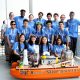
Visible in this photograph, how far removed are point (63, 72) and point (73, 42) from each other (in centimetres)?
244

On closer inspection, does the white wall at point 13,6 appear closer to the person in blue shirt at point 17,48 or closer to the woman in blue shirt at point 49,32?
the woman in blue shirt at point 49,32

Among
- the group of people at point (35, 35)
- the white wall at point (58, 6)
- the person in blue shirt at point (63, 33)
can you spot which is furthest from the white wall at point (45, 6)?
the person in blue shirt at point (63, 33)

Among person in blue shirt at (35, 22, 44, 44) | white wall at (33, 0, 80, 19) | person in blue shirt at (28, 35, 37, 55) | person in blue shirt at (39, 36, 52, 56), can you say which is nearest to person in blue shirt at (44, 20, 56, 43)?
person in blue shirt at (35, 22, 44, 44)

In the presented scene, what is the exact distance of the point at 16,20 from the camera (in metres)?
8.62

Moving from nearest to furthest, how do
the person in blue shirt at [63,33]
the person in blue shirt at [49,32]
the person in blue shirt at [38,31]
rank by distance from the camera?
the person in blue shirt at [38,31]
the person in blue shirt at [49,32]
the person in blue shirt at [63,33]

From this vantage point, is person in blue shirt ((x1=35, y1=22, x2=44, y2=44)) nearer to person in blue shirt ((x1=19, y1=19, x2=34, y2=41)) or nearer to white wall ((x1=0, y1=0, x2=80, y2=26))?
person in blue shirt ((x1=19, y1=19, x2=34, y2=41))

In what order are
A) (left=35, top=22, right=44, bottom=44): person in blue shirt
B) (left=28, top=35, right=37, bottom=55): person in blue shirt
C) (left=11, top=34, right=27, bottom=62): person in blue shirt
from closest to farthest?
(left=28, top=35, right=37, bottom=55): person in blue shirt, (left=11, top=34, right=27, bottom=62): person in blue shirt, (left=35, top=22, right=44, bottom=44): person in blue shirt

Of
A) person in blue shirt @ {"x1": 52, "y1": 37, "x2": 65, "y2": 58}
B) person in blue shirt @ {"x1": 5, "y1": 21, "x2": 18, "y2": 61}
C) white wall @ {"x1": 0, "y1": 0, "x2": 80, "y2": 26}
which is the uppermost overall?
white wall @ {"x1": 0, "y1": 0, "x2": 80, "y2": 26}

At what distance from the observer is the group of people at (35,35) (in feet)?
26.3

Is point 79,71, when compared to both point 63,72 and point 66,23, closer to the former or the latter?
point 63,72

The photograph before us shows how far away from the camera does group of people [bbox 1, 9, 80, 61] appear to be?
801 cm

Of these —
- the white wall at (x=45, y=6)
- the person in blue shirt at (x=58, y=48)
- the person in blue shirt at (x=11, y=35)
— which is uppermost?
the white wall at (x=45, y=6)

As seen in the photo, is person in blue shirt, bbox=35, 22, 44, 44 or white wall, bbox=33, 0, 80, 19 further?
white wall, bbox=33, 0, 80, 19

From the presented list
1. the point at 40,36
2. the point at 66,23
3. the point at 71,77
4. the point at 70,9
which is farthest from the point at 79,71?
the point at 70,9
